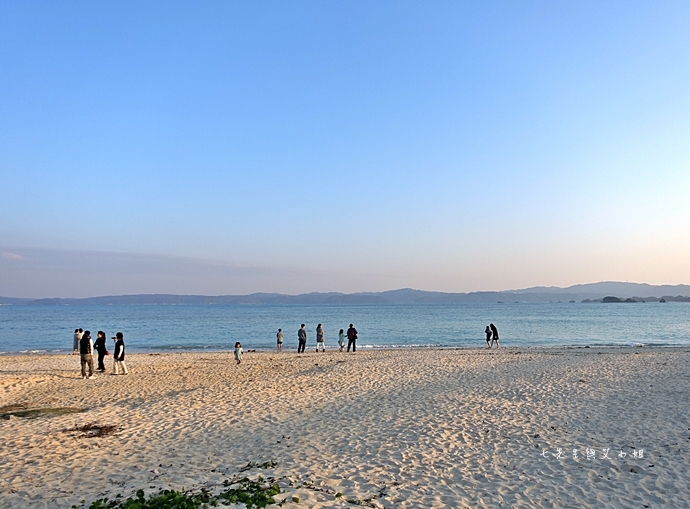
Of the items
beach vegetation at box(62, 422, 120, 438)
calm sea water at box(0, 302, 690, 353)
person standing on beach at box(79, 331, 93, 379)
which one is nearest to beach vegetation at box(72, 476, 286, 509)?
beach vegetation at box(62, 422, 120, 438)

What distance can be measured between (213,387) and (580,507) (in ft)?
39.0

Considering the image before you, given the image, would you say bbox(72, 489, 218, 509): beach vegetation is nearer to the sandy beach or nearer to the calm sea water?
the sandy beach

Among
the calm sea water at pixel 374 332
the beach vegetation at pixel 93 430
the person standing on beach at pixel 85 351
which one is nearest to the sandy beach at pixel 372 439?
the beach vegetation at pixel 93 430

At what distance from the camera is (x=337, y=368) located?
1980 centimetres

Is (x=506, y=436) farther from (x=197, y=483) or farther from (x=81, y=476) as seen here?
(x=81, y=476)

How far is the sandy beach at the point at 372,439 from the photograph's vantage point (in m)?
6.66

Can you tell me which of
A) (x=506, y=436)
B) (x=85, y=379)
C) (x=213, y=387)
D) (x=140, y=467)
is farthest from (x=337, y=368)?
(x=140, y=467)

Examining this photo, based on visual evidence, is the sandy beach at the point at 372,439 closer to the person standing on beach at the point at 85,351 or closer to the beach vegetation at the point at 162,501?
the beach vegetation at the point at 162,501

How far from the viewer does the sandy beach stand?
6656 millimetres

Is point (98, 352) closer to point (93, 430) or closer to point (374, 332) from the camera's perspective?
point (93, 430)

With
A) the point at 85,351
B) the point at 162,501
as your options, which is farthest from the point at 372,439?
the point at 85,351

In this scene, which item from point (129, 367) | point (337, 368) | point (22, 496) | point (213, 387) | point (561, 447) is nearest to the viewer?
point (22, 496)

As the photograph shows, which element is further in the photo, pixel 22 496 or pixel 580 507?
pixel 22 496

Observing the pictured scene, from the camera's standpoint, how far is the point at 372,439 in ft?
30.0
